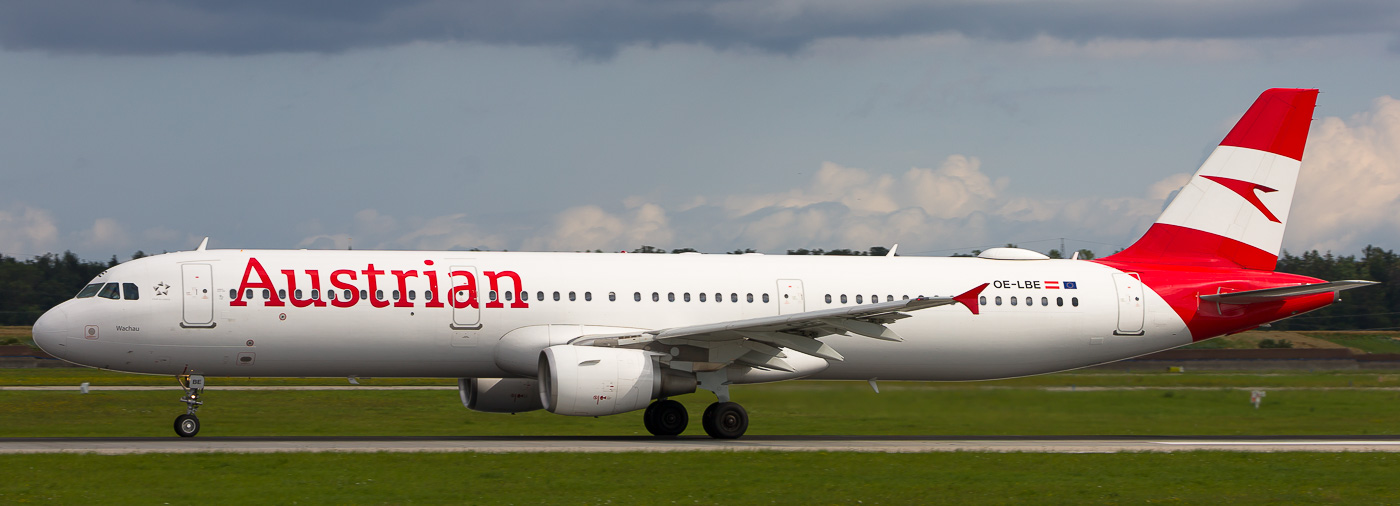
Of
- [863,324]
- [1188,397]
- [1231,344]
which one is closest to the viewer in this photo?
[863,324]

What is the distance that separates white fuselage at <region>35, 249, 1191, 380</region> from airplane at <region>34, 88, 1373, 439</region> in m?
0.04

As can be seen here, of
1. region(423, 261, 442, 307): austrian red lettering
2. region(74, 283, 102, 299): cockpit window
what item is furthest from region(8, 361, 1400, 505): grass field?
region(423, 261, 442, 307): austrian red lettering

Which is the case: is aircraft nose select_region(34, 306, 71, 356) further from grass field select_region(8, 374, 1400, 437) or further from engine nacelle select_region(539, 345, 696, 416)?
engine nacelle select_region(539, 345, 696, 416)

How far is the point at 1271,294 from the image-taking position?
25.4 meters

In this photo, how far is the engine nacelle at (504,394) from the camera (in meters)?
24.5

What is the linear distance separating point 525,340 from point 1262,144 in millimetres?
15721

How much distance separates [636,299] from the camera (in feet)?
77.4

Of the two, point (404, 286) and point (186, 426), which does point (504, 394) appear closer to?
point (404, 286)

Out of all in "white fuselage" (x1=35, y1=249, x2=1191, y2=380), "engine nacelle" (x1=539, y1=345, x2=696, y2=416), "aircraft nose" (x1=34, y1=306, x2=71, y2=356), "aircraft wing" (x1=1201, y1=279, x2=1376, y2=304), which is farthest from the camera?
"aircraft wing" (x1=1201, y1=279, x2=1376, y2=304)

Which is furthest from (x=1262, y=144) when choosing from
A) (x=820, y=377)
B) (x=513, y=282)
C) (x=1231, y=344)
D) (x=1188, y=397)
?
(x=1231, y=344)

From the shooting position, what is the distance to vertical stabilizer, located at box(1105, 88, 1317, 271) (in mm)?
26906
